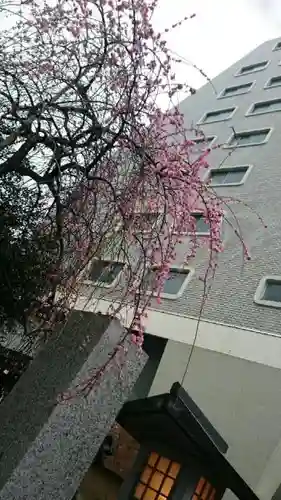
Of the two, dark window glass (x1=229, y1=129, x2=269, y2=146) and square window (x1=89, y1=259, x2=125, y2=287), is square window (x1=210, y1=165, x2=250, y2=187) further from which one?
square window (x1=89, y1=259, x2=125, y2=287)

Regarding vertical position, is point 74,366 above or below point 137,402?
below

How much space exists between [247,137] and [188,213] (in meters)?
9.47

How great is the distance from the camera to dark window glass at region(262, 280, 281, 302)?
25.9 feet

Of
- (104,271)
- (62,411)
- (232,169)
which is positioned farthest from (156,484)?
(232,169)

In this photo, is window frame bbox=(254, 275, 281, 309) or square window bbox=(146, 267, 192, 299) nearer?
window frame bbox=(254, 275, 281, 309)

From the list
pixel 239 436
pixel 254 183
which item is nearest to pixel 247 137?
pixel 254 183

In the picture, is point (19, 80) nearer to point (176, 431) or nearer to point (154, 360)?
point (176, 431)

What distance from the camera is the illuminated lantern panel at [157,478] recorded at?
5.27 metres

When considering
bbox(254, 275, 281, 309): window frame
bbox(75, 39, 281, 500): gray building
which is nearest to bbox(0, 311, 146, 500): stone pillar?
bbox(75, 39, 281, 500): gray building

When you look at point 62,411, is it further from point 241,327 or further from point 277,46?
point 277,46

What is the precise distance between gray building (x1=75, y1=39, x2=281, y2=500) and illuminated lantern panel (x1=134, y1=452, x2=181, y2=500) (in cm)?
101

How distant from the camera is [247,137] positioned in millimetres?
11977

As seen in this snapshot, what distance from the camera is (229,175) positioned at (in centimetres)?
1098

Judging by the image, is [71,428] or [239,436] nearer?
[71,428]
